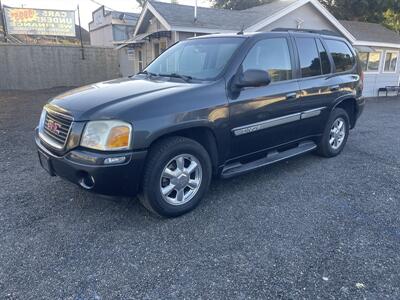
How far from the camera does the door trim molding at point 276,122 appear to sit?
377cm

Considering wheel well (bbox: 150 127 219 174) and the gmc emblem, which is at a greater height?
the gmc emblem

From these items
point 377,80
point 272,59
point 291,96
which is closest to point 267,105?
point 291,96

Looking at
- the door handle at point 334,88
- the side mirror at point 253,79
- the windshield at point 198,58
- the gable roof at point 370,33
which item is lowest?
the door handle at point 334,88

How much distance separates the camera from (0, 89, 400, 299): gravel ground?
2490mm

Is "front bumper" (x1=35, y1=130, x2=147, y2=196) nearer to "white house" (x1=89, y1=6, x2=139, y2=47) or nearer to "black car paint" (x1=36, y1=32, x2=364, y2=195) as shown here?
"black car paint" (x1=36, y1=32, x2=364, y2=195)

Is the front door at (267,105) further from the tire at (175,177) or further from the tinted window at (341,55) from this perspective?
the tinted window at (341,55)

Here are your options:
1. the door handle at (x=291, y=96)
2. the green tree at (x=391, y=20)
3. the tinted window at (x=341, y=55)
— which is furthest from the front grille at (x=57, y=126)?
the green tree at (x=391, y=20)

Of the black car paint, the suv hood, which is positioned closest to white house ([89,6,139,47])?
the black car paint

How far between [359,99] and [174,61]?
3.49 metres

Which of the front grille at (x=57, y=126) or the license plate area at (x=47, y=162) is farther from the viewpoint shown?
the license plate area at (x=47, y=162)

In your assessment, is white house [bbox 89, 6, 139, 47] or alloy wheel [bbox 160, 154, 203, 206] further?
white house [bbox 89, 6, 139, 47]

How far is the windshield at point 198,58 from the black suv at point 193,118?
2 cm

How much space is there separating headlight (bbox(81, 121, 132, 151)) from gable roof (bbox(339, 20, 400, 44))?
16.5m

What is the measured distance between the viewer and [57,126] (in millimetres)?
3254
